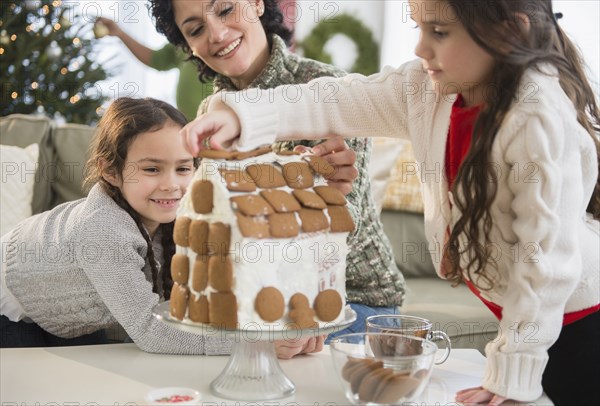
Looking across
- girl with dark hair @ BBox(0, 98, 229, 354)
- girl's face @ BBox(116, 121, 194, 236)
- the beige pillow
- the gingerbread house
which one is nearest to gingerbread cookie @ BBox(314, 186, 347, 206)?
the gingerbread house

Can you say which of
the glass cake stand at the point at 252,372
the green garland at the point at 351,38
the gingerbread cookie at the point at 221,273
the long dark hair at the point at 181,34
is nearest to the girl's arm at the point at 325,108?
the gingerbread cookie at the point at 221,273

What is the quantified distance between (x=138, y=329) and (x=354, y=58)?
11.1 ft

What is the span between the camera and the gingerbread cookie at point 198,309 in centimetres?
110

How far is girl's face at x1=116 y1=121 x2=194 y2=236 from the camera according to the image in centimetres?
167

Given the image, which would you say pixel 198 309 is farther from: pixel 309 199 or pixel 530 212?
pixel 530 212

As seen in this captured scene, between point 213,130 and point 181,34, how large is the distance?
901mm

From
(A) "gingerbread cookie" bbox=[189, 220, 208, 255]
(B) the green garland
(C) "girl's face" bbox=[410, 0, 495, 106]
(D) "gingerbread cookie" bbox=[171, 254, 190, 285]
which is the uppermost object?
(B) the green garland

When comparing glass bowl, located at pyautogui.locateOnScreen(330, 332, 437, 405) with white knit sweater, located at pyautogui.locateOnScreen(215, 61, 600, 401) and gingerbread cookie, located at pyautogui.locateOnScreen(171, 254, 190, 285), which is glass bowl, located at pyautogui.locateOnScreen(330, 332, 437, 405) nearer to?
white knit sweater, located at pyautogui.locateOnScreen(215, 61, 600, 401)

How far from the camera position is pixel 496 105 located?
3.59 ft

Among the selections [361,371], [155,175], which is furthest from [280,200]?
[155,175]

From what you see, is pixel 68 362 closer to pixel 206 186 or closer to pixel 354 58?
pixel 206 186

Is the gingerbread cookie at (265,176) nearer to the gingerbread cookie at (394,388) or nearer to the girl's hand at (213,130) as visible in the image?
the girl's hand at (213,130)

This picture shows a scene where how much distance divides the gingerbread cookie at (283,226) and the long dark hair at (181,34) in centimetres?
99

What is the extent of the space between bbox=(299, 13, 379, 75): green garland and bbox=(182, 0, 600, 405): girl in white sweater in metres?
3.26
